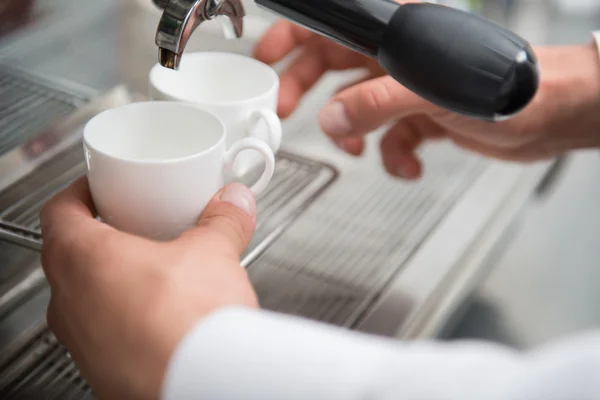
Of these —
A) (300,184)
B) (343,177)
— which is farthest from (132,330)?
(343,177)

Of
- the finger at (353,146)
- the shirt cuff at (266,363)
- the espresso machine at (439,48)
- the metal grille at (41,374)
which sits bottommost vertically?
the metal grille at (41,374)

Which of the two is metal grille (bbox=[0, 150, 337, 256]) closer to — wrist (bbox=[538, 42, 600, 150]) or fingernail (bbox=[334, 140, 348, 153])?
→ fingernail (bbox=[334, 140, 348, 153])

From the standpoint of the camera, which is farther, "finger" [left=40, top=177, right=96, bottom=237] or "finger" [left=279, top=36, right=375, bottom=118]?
"finger" [left=279, top=36, right=375, bottom=118]

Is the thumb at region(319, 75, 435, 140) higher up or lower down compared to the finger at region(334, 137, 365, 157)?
higher up

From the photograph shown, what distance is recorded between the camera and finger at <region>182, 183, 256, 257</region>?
0.39 m

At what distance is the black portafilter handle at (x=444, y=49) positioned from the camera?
0.36 m

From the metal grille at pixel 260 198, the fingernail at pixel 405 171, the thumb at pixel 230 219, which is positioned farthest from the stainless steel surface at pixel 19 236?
the fingernail at pixel 405 171

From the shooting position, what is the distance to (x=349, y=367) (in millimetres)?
301

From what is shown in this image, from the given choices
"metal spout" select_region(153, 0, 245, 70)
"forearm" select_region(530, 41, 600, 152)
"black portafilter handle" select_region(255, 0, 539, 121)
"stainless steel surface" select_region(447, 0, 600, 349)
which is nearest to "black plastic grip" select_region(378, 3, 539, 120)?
"black portafilter handle" select_region(255, 0, 539, 121)

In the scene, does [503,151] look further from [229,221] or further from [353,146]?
[229,221]

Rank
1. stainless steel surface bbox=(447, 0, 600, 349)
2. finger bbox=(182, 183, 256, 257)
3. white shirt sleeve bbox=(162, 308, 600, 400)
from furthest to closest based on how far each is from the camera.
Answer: stainless steel surface bbox=(447, 0, 600, 349)
finger bbox=(182, 183, 256, 257)
white shirt sleeve bbox=(162, 308, 600, 400)

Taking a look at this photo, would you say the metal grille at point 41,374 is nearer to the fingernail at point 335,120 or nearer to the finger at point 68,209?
the finger at point 68,209

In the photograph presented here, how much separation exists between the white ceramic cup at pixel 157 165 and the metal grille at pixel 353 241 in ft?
0.32

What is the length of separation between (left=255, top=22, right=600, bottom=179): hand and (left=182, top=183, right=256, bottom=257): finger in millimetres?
156
